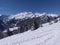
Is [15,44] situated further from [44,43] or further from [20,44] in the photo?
[44,43]

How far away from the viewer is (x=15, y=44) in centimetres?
602

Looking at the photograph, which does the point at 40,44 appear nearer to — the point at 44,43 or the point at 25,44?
the point at 44,43

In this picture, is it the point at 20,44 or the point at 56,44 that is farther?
the point at 20,44

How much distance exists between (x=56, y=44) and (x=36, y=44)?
763 millimetres

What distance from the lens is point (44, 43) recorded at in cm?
568

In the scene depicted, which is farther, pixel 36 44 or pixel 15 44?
pixel 15 44

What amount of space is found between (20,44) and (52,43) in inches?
51.3

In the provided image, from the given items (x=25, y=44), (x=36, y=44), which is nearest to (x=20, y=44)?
(x=25, y=44)

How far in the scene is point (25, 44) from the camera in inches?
232

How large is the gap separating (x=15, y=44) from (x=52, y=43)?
153 centimetres

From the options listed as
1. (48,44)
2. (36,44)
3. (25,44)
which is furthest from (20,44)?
(48,44)

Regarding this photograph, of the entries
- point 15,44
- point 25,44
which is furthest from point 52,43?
point 15,44

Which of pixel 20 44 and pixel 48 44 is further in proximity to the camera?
pixel 20 44

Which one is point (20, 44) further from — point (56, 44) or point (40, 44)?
point (56, 44)
